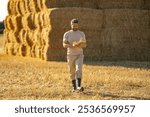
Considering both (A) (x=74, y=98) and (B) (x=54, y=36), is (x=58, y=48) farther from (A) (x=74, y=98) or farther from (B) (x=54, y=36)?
(A) (x=74, y=98)

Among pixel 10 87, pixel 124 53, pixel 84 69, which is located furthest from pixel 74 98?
pixel 124 53

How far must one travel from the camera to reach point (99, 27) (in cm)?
2041

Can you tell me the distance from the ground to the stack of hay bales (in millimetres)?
1582

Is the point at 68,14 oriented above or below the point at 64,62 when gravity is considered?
above

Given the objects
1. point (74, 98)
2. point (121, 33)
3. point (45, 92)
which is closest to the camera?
point (74, 98)

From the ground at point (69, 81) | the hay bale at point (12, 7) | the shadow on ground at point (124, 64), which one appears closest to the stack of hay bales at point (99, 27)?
the shadow on ground at point (124, 64)

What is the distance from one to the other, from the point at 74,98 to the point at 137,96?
1463 millimetres

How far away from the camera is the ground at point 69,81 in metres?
11.4

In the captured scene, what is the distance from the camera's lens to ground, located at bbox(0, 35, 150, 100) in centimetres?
1141

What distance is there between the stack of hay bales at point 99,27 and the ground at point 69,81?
1.58 meters

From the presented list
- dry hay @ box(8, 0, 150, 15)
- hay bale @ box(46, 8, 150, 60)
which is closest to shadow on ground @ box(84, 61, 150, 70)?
hay bale @ box(46, 8, 150, 60)

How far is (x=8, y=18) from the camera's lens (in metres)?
26.4

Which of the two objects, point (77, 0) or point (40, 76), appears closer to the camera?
point (40, 76)

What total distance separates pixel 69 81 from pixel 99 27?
277 inches
